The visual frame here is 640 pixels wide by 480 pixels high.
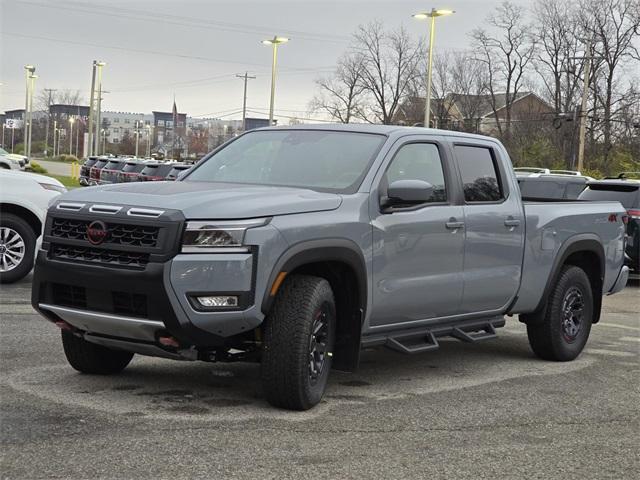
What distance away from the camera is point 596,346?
374 inches

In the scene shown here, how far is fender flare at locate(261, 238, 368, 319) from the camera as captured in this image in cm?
560

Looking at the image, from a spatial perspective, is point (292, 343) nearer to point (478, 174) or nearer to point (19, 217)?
point (478, 174)

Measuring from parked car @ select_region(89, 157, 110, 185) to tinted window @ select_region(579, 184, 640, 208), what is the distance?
30.3 m

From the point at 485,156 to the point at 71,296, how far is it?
3673 millimetres

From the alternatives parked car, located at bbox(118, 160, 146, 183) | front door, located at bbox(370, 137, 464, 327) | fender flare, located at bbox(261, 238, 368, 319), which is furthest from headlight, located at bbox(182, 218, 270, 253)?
parked car, located at bbox(118, 160, 146, 183)

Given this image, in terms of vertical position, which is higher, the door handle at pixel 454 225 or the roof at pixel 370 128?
the roof at pixel 370 128

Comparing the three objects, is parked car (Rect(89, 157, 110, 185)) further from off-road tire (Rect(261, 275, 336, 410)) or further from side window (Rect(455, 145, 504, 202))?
off-road tire (Rect(261, 275, 336, 410))

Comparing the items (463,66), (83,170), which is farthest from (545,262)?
(463,66)

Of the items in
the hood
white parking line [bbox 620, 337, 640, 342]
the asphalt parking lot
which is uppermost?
the hood

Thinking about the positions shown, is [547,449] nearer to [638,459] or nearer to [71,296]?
[638,459]

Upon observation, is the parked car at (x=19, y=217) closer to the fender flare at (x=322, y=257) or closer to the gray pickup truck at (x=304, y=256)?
the gray pickup truck at (x=304, y=256)

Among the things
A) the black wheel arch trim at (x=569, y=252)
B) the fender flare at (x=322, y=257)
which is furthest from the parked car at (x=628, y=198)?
the fender flare at (x=322, y=257)

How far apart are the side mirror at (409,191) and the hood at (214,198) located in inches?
16.8

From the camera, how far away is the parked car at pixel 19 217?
1115 cm
